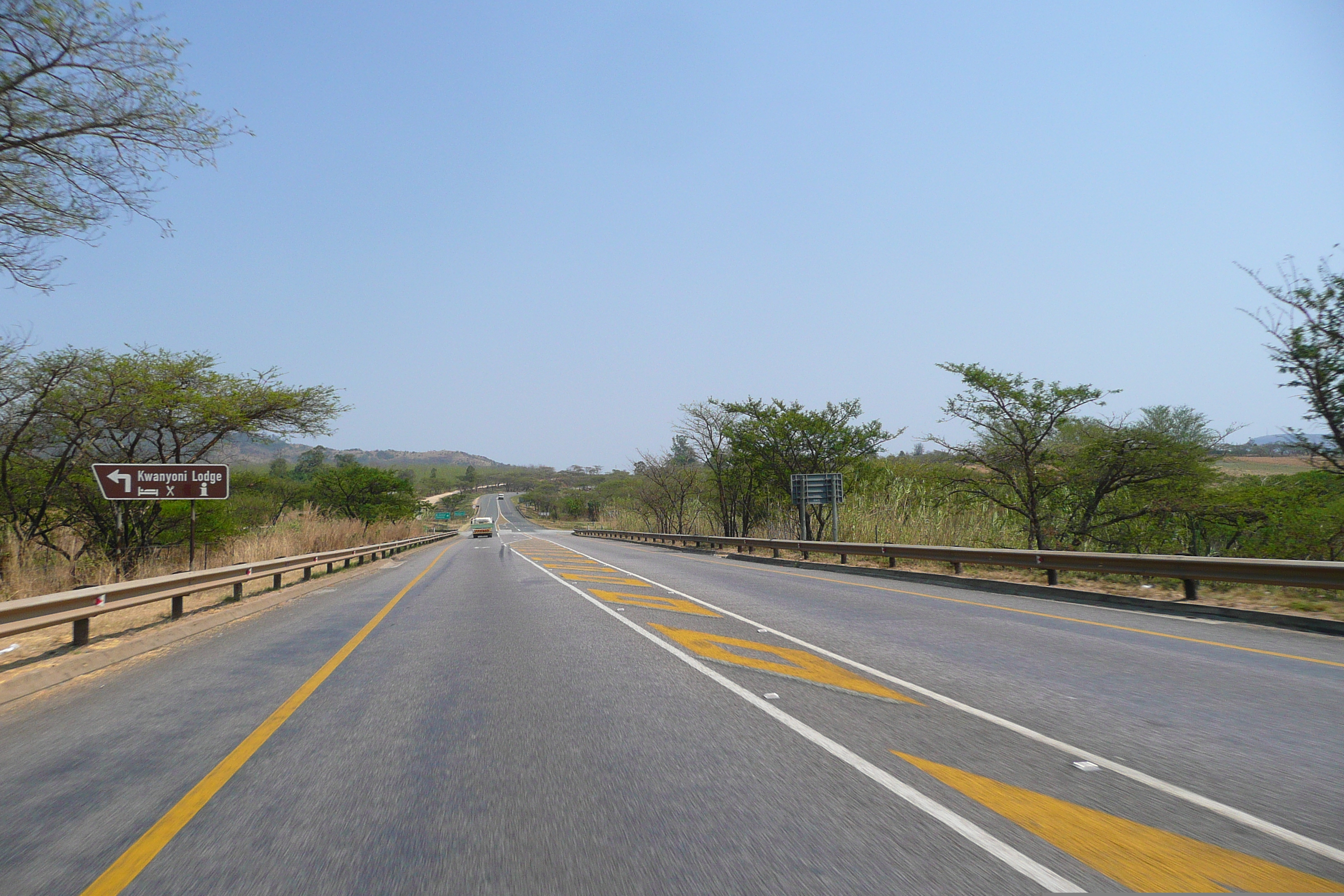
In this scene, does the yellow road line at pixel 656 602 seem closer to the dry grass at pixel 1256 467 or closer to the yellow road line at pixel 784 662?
the yellow road line at pixel 784 662

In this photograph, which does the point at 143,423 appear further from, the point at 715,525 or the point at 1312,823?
the point at 715,525

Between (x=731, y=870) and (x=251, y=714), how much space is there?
14.2 feet

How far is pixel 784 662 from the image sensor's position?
7.30 metres

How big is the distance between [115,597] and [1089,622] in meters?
12.5

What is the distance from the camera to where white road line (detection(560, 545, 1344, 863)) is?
3.19 meters

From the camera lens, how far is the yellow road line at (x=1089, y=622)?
289 inches

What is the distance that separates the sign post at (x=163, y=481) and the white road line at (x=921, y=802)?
1084cm

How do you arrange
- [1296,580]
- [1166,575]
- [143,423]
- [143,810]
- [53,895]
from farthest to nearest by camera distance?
[143,423]
[1166,575]
[1296,580]
[143,810]
[53,895]

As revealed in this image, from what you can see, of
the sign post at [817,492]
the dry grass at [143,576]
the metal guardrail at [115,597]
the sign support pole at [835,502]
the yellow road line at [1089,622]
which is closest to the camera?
the metal guardrail at [115,597]

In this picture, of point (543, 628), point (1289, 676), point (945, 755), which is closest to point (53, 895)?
point (945, 755)

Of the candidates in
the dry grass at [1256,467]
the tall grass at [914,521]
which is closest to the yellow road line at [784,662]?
the tall grass at [914,521]

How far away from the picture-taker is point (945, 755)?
4.43 m

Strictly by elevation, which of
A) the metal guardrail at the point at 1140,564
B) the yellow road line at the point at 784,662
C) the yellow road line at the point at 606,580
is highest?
the metal guardrail at the point at 1140,564

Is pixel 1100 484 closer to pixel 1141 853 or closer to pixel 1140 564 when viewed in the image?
pixel 1140 564
